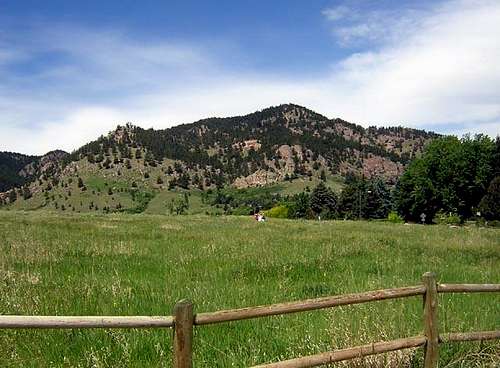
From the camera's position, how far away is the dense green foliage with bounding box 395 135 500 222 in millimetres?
77250

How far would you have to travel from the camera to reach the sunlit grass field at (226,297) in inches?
241

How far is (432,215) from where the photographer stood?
83062 mm

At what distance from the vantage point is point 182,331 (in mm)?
3980

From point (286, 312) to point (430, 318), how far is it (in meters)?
1.93

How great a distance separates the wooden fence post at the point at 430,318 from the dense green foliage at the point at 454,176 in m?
77.3

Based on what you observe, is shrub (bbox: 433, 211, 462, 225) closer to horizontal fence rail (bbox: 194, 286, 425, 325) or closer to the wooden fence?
the wooden fence

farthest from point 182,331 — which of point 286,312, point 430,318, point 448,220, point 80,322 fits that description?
point 448,220

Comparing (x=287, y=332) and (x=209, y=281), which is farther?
(x=209, y=281)

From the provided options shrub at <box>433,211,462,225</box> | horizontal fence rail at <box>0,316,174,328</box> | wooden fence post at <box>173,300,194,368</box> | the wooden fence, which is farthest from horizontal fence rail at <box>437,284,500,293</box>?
shrub at <box>433,211,462,225</box>

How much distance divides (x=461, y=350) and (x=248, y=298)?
12.9 feet

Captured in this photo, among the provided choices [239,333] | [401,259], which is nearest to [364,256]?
[401,259]

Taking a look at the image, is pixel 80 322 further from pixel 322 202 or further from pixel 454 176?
pixel 322 202

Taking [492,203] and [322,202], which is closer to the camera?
[492,203]

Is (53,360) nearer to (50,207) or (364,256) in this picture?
(364,256)
